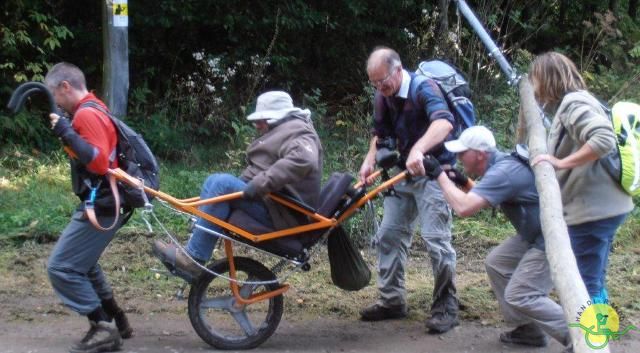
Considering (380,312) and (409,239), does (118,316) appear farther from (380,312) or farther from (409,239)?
(409,239)

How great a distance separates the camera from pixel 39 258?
7.32 m

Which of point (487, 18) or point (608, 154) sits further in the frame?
point (487, 18)

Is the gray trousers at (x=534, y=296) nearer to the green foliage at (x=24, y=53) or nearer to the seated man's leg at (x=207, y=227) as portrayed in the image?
the seated man's leg at (x=207, y=227)

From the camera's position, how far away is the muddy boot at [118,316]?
18.7 ft

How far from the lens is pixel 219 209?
539 cm

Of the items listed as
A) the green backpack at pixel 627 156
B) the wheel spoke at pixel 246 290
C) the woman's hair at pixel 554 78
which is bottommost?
the wheel spoke at pixel 246 290

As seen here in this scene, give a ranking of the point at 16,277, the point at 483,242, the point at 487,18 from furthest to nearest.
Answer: the point at 487,18
the point at 483,242
the point at 16,277

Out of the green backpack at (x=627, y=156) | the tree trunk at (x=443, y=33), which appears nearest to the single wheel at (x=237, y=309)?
the green backpack at (x=627, y=156)

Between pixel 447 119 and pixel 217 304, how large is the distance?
1.96 m

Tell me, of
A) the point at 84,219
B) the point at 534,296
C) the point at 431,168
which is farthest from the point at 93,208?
the point at 534,296

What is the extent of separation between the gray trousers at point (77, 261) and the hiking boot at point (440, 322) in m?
2.24

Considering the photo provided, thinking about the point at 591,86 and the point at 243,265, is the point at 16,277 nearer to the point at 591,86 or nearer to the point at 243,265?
the point at 243,265

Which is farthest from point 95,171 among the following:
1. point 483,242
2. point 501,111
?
point 501,111

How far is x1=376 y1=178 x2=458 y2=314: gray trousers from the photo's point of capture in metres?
5.86
